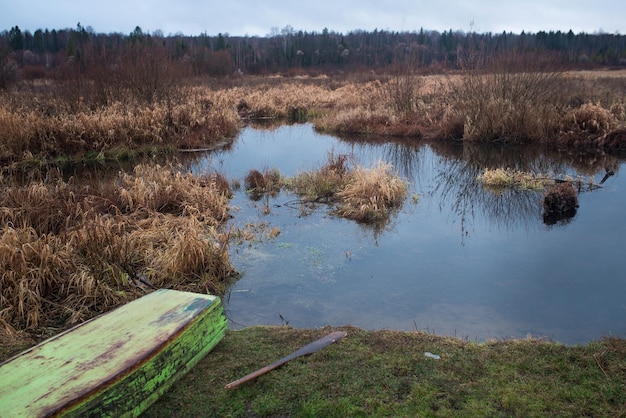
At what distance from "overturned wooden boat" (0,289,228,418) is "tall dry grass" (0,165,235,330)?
145cm

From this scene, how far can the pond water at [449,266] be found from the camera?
5.16 metres

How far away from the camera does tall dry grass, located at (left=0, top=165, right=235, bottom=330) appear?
523 cm

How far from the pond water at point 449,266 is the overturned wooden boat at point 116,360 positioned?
3.98ft

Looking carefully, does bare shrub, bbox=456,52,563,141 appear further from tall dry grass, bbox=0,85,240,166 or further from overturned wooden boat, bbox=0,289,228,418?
overturned wooden boat, bbox=0,289,228,418

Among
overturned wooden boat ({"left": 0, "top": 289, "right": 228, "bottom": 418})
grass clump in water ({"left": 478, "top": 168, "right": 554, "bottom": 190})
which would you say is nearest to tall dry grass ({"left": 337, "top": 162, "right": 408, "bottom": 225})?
grass clump in water ({"left": 478, "top": 168, "right": 554, "bottom": 190})

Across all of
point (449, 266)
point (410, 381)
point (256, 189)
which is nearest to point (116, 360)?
point (410, 381)

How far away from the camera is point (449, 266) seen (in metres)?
6.57

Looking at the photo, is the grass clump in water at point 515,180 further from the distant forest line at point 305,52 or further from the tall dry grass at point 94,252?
the distant forest line at point 305,52

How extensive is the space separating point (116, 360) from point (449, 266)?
4.54 metres

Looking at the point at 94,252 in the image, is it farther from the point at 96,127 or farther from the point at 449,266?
the point at 96,127

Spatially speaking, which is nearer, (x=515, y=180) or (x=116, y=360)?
(x=116, y=360)

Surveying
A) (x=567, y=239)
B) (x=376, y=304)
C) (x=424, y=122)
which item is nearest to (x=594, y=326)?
(x=376, y=304)

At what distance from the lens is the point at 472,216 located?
8711mm

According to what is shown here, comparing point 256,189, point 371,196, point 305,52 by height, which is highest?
point 305,52
